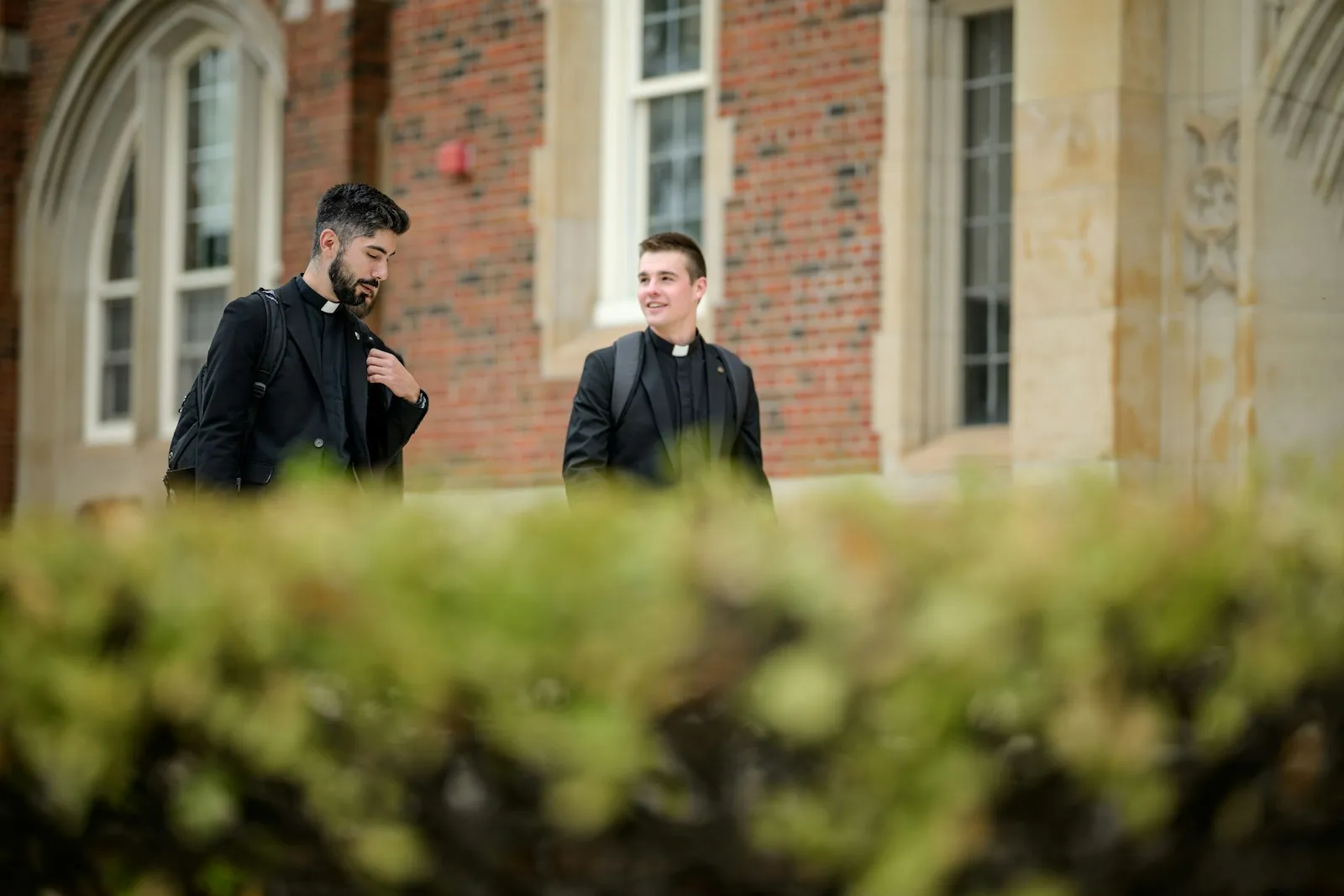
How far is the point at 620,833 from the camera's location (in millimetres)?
2342

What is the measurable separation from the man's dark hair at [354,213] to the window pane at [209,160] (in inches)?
403

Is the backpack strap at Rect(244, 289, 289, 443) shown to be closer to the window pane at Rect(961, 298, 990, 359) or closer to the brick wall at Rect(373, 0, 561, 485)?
the window pane at Rect(961, 298, 990, 359)

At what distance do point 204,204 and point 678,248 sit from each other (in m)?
10.5

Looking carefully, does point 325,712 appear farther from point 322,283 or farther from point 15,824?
point 322,283

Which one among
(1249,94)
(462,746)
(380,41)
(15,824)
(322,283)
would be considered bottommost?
(15,824)

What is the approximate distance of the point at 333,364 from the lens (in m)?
5.93

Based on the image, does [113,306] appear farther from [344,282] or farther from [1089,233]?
[344,282]

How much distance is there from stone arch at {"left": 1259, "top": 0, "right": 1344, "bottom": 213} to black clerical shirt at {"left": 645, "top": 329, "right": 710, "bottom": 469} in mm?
4548

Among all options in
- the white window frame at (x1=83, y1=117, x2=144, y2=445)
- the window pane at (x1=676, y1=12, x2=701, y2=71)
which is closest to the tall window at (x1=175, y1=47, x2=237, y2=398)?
the white window frame at (x1=83, y1=117, x2=144, y2=445)

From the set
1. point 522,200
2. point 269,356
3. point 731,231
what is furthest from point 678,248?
point 522,200

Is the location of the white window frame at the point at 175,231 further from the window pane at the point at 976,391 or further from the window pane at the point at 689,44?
the window pane at the point at 976,391

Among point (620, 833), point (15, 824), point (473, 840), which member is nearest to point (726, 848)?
point (620, 833)

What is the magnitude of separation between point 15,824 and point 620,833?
3.41 feet

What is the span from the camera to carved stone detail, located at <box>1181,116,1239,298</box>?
10031 millimetres
